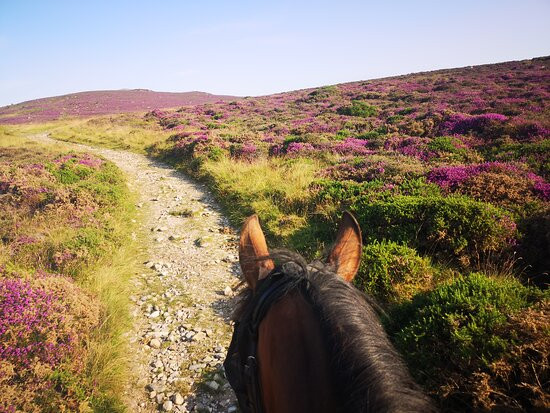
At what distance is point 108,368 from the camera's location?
11.8 feet

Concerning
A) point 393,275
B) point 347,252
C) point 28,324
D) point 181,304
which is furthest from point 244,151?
point 347,252

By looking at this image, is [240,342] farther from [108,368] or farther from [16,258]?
[16,258]

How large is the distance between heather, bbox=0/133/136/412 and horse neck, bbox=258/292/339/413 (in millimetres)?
2888

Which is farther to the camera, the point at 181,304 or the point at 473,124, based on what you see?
the point at 473,124

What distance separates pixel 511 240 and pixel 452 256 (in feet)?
2.95

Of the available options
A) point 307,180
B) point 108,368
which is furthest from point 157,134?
point 108,368

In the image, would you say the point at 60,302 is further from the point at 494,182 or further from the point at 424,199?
the point at 494,182

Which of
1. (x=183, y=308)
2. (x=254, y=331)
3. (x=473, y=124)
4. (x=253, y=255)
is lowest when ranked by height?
(x=183, y=308)

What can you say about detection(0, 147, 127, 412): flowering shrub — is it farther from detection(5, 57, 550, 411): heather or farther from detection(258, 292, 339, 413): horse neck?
detection(258, 292, 339, 413): horse neck

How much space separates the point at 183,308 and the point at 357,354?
4.51 meters

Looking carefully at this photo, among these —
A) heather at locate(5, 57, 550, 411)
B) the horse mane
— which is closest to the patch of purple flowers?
heather at locate(5, 57, 550, 411)

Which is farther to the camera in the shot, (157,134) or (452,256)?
(157,134)

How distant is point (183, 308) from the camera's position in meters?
5.08

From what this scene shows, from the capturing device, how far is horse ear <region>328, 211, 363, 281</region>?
6.38 ft
